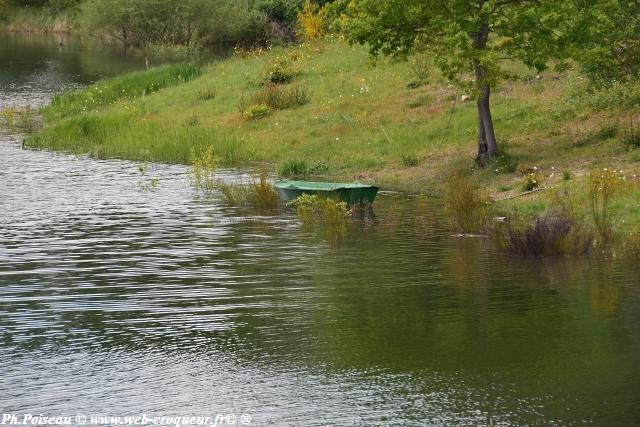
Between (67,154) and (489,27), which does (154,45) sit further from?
(489,27)

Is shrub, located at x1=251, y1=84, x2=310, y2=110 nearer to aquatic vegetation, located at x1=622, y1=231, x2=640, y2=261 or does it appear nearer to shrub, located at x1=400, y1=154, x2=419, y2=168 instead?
shrub, located at x1=400, y1=154, x2=419, y2=168

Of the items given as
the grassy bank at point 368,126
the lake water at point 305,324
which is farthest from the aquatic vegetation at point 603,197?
the lake water at point 305,324

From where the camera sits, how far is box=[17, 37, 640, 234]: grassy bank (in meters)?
28.0

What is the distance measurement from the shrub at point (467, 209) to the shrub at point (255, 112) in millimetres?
15273

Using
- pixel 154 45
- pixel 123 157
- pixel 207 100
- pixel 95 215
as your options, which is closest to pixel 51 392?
pixel 95 215

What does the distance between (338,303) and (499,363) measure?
364cm

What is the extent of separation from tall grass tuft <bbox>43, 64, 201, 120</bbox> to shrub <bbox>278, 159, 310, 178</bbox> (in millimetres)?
15685

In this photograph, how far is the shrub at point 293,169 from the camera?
31672 mm

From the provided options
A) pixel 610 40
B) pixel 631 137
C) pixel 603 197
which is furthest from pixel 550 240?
pixel 610 40

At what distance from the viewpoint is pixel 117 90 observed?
47.1m

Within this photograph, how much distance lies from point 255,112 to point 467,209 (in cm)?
1617

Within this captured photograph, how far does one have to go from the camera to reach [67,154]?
37156mm

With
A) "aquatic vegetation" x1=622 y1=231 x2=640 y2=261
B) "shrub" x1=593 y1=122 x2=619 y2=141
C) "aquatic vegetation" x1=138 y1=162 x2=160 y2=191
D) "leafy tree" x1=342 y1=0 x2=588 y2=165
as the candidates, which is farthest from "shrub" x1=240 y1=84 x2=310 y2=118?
"aquatic vegetation" x1=622 y1=231 x2=640 y2=261

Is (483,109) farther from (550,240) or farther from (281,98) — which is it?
(281,98)
